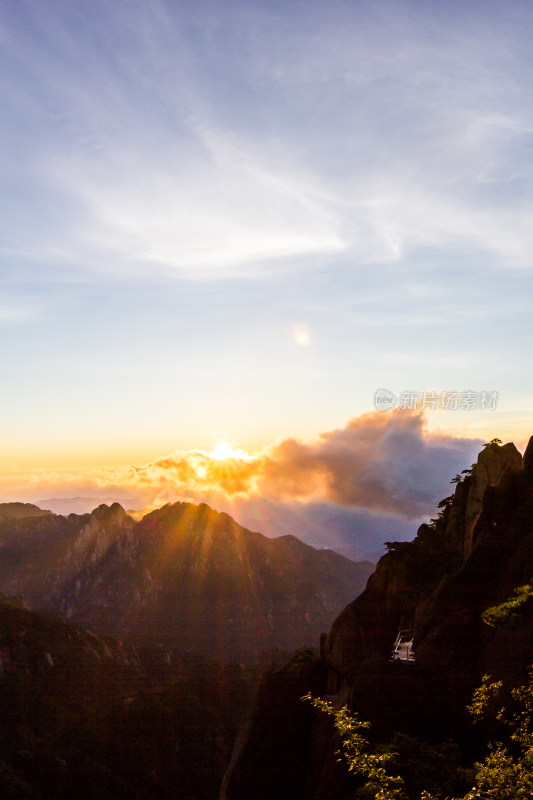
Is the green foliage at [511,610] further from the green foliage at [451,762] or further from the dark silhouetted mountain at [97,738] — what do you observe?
the dark silhouetted mountain at [97,738]

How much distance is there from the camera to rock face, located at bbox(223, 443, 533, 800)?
3806cm

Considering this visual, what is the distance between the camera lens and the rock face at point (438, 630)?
38.1 meters

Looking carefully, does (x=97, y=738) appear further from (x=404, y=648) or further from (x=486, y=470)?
(x=486, y=470)

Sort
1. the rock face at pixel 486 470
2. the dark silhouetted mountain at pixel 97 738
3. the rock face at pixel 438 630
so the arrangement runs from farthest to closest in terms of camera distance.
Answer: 1. the dark silhouetted mountain at pixel 97 738
2. the rock face at pixel 486 470
3. the rock face at pixel 438 630

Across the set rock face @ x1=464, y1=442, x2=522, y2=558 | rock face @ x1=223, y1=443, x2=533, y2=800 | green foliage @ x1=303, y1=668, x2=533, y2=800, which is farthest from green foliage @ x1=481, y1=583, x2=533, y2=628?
rock face @ x1=464, y1=442, x2=522, y2=558

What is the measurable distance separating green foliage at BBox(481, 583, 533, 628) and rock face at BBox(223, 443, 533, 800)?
10.7 inches

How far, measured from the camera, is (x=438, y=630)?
4359cm

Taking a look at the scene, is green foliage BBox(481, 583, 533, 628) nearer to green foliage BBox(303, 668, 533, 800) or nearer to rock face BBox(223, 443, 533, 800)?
rock face BBox(223, 443, 533, 800)

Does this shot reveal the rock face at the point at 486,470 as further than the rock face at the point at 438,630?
Yes

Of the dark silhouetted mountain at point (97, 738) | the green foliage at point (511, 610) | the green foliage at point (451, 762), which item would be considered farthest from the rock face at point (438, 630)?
the dark silhouetted mountain at point (97, 738)

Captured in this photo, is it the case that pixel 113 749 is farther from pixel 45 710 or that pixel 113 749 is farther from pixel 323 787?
pixel 323 787

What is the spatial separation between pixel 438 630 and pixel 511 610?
8270 millimetres

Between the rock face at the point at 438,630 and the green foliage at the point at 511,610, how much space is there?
27 centimetres

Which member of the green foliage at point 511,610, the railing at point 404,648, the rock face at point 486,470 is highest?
the rock face at point 486,470
